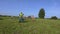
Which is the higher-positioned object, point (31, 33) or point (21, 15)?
point (21, 15)

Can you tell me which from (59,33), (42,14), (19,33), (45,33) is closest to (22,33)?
(19,33)

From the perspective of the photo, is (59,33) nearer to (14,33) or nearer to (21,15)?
(14,33)

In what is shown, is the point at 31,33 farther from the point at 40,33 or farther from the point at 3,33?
the point at 3,33

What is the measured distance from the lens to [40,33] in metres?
16.9

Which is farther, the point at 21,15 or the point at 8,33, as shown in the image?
the point at 21,15

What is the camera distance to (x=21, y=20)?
25.9 metres

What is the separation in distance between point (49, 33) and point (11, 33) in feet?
14.7

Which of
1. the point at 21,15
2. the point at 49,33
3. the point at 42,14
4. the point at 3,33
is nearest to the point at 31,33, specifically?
the point at 49,33

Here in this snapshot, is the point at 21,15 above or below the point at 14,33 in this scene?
above

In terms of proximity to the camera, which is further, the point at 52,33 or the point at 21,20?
the point at 21,20

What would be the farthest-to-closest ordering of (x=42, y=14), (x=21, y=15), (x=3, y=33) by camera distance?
(x=42, y=14) < (x=21, y=15) < (x=3, y=33)

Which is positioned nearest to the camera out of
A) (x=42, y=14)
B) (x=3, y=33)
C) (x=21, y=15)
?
(x=3, y=33)

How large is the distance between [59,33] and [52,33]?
0.82 metres

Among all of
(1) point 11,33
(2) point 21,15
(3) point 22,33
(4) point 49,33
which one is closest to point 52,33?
(4) point 49,33
